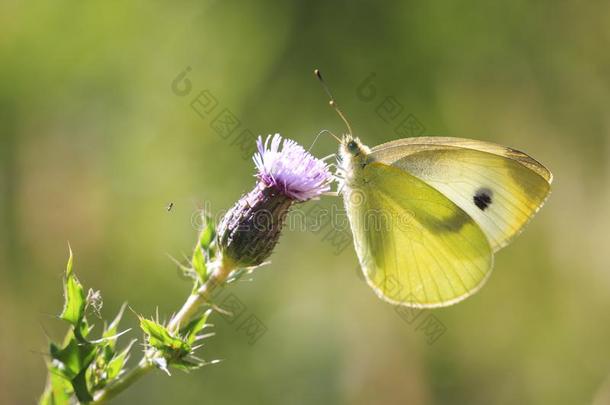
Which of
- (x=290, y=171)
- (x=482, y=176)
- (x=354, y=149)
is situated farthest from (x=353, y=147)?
(x=482, y=176)

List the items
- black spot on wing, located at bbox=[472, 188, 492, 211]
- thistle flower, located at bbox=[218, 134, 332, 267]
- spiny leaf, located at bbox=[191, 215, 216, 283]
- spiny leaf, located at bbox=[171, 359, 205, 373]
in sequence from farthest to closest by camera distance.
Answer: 1. black spot on wing, located at bbox=[472, 188, 492, 211]
2. thistle flower, located at bbox=[218, 134, 332, 267]
3. spiny leaf, located at bbox=[191, 215, 216, 283]
4. spiny leaf, located at bbox=[171, 359, 205, 373]

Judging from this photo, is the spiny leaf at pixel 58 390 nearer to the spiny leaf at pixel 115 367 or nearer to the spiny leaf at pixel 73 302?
the spiny leaf at pixel 115 367

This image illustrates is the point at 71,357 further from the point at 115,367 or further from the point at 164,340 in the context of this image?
the point at 164,340

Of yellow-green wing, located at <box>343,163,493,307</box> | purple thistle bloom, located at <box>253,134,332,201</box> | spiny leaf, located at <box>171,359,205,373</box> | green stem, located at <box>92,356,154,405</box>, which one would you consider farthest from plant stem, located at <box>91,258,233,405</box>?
yellow-green wing, located at <box>343,163,493,307</box>

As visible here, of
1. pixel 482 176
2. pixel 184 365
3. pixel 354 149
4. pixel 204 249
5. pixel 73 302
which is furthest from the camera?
pixel 482 176

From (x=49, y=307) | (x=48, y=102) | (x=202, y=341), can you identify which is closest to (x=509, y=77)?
(x=202, y=341)

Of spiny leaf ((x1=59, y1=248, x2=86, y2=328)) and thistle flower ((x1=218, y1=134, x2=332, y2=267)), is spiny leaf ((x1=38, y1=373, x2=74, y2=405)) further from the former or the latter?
thistle flower ((x1=218, y1=134, x2=332, y2=267))
